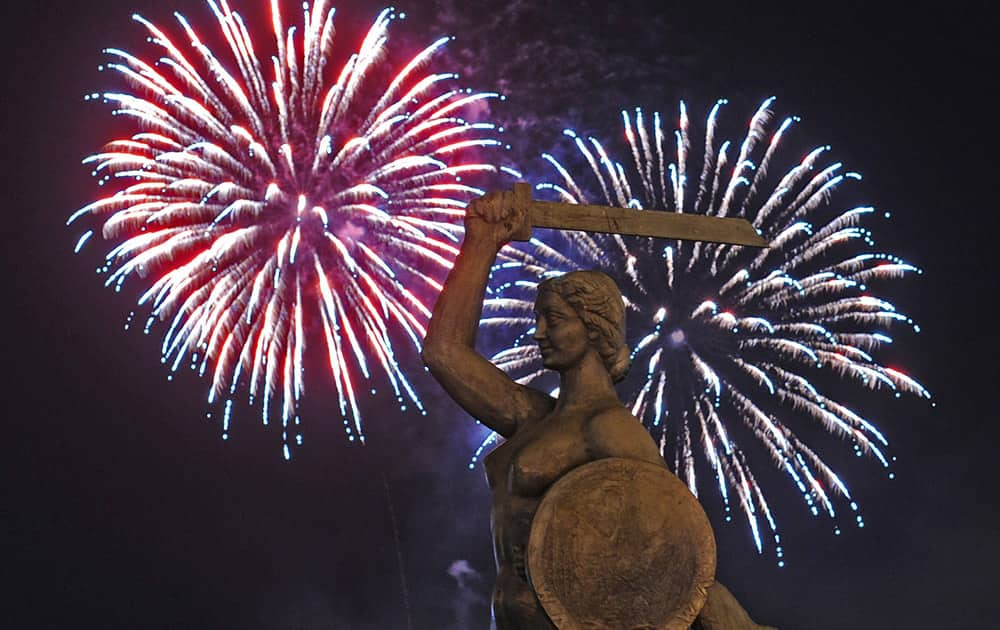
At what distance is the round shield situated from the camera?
702 cm

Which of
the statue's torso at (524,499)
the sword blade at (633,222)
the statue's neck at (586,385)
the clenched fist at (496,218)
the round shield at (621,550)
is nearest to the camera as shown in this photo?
the round shield at (621,550)

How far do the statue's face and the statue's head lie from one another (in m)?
0.03

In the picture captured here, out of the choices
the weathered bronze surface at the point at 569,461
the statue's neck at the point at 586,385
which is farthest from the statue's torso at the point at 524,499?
the statue's neck at the point at 586,385

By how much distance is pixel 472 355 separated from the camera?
27.0 feet

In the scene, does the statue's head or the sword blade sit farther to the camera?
the sword blade

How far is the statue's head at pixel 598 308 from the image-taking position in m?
8.09

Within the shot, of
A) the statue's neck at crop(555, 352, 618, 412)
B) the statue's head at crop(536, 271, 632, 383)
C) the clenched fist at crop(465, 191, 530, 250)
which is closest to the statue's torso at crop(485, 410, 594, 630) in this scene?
the statue's neck at crop(555, 352, 618, 412)

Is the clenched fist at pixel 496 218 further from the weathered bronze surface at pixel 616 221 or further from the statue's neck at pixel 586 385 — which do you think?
the statue's neck at pixel 586 385

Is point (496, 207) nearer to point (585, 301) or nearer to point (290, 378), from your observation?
point (585, 301)

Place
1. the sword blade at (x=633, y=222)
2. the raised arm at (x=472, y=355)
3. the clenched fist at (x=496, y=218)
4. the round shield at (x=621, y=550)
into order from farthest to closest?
1. the sword blade at (x=633, y=222)
2. the clenched fist at (x=496, y=218)
3. the raised arm at (x=472, y=355)
4. the round shield at (x=621, y=550)

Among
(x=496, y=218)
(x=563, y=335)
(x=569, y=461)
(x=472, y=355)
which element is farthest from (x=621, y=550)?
(x=496, y=218)

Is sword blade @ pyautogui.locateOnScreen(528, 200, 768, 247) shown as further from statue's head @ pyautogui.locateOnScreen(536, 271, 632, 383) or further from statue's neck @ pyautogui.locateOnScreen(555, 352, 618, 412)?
statue's neck @ pyautogui.locateOnScreen(555, 352, 618, 412)

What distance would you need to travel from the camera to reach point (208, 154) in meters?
23.9

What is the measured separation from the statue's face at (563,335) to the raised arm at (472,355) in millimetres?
315
